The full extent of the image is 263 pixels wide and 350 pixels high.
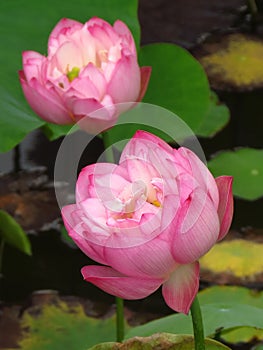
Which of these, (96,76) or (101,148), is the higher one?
(96,76)

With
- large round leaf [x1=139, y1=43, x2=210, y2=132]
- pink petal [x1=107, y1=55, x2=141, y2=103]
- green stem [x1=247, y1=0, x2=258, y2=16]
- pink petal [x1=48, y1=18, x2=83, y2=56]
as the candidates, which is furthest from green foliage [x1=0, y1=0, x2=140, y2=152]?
green stem [x1=247, y1=0, x2=258, y2=16]

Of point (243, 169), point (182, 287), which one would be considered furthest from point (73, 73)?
point (243, 169)

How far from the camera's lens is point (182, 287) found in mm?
641

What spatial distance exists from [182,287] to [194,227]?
0.06m

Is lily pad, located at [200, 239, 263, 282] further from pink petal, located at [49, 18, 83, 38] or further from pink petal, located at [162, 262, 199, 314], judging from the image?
pink petal, located at [162, 262, 199, 314]

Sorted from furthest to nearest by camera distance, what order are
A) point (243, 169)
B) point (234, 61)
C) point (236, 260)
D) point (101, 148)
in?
point (234, 61)
point (101, 148)
point (243, 169)
point (236, 260)

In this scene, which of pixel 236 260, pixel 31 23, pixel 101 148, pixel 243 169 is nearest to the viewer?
pixel 31 23

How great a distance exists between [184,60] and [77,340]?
1.98ft

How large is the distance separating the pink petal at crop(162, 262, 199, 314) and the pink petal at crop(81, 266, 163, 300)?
0.01 metres

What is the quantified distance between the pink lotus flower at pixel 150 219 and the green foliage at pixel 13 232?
840 mm

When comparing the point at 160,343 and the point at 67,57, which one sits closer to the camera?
the point at 160,343

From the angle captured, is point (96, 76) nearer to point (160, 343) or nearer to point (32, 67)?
point (32, 67)

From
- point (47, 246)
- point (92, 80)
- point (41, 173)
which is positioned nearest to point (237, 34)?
point (41, 173)

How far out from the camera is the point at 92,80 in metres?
0.99
